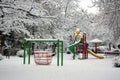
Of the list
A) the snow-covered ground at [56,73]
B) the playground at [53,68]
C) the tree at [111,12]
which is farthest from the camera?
the tree at [111,12]

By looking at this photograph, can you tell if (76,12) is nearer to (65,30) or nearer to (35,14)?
(65,30)

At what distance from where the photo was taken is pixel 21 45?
3469cm

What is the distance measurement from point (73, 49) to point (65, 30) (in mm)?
12521

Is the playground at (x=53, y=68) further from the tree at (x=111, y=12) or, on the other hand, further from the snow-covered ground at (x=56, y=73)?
the tree at (x=111, y=12)

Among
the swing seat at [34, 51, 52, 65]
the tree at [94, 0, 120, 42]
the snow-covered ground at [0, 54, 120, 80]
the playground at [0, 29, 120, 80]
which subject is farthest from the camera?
the swing seat at [34, 51, 52, 65]

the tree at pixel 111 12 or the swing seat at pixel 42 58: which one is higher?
the tree at pixel 111 12

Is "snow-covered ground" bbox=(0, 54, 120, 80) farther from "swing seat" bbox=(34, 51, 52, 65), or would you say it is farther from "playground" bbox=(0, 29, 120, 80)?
"swing seat" bbox=(34, 51, 52, 65)

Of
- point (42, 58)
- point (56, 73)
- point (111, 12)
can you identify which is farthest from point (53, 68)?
point (111, 12)

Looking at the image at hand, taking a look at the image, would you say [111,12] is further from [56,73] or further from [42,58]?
[56,73]

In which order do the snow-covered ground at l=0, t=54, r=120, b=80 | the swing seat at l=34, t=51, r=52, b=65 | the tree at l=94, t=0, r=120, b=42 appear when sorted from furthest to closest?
the swing seat at l=34, t=51, r=52, b=65, the tree at l=94, t=0, r=120, b=42, the snow-covered ground at l=0, t=54, r=120, b=80

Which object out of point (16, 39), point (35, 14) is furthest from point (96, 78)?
point (16, 39)

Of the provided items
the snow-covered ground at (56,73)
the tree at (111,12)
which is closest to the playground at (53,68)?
the snow-covered ground at (56,73)

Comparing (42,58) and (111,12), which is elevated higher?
(111,12)

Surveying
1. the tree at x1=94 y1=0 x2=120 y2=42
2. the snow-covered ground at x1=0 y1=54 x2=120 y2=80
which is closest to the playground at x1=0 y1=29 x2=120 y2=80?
the snow-covered ground at x1=0 y1=54 x2=120 y2=80
